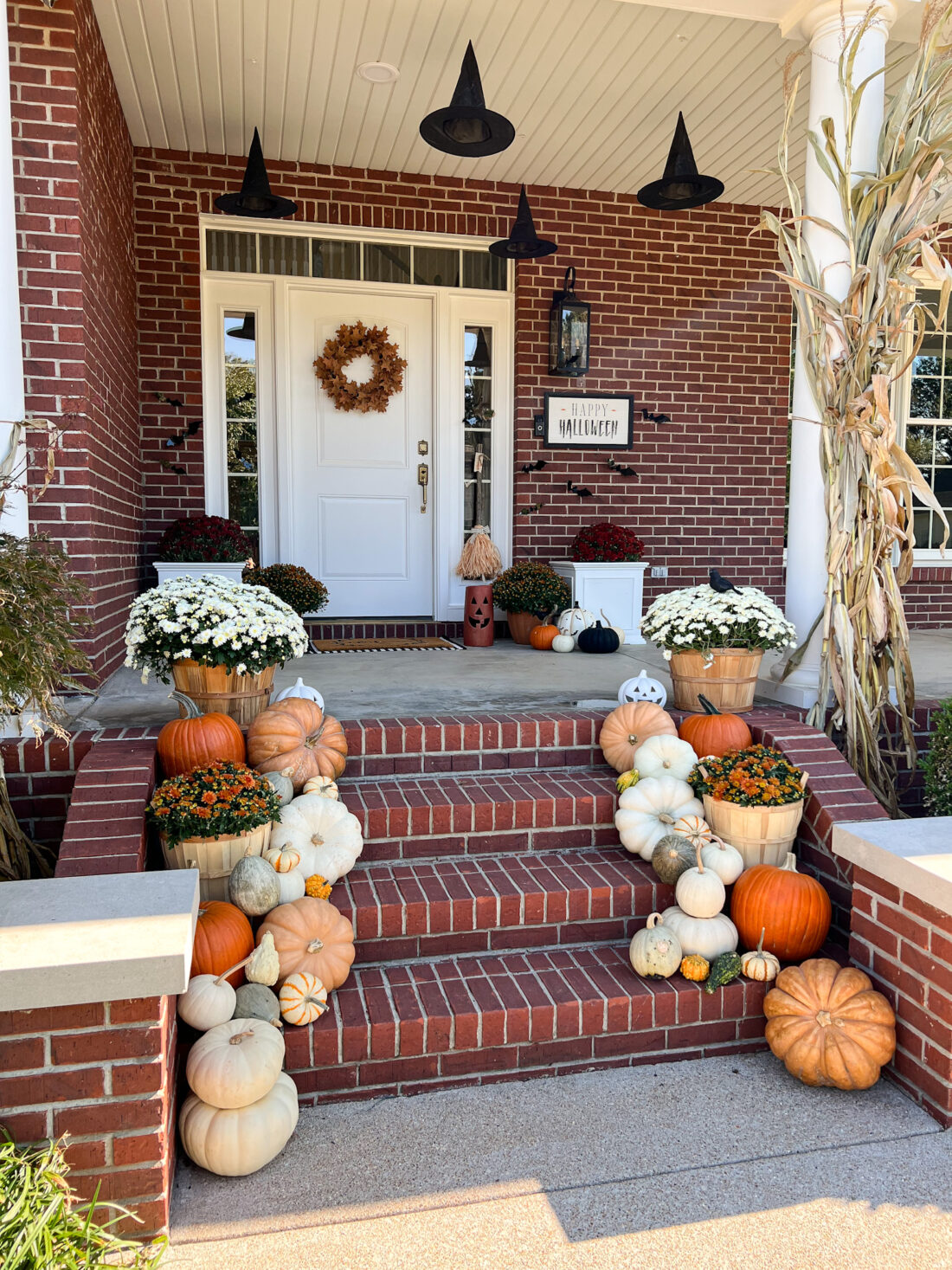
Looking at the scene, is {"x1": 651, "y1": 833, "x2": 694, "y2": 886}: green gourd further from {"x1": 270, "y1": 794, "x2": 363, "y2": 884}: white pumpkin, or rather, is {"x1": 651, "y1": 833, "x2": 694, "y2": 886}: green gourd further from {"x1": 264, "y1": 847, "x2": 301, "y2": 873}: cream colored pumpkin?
{"x1": 264, "y1": 847, "x2": 301, "y2": 873}: cream colored pumpkin

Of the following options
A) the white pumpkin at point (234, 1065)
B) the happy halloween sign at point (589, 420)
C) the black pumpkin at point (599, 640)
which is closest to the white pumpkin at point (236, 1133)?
the white pumpkin at point (234, 1065)

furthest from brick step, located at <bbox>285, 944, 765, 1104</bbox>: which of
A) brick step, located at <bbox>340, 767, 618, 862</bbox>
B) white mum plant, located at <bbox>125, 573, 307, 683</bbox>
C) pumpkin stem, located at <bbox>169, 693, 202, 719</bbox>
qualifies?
white mum plant, located at <bbox>125, 573, 307, 683</bbox>

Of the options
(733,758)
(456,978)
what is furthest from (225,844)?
(733,758)

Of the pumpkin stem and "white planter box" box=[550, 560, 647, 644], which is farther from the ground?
"white planter box" box=[550, 560, 647, 644]

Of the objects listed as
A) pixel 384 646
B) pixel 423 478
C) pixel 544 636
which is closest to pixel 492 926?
pixel 544 636

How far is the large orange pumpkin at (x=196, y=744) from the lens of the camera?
280 centimetres

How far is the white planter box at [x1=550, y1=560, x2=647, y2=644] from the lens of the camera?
565 cm

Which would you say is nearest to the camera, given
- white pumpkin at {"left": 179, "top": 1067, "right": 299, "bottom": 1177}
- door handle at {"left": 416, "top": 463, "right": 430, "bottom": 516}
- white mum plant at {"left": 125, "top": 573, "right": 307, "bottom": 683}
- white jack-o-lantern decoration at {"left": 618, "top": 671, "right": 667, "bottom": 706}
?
white pumpkin at {"left": 179, "top": 1067, "right": 299, "bottom": 1177}

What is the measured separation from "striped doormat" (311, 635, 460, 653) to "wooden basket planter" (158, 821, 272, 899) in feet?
8.80

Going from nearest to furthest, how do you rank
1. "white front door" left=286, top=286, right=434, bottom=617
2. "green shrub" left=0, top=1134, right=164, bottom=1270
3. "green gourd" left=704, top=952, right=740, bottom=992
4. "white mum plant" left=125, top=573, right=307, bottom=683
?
"green shrub" left=0, top=1134, right=164, bottom=1270 → "green gourd" left=704, top=952, right=740, bottom=992 → "white mum plant" left=125, top=573, right=307, bottom=683 → "white front door" left=286, top=286, right=434, bottom=617

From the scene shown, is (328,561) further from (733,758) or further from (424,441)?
(733,758)

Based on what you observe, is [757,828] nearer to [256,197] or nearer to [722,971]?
[722,971]

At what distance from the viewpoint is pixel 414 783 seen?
3.09 m

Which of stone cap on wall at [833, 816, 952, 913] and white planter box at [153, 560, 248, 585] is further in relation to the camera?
white planter box at [153, 560, 248, 585]
